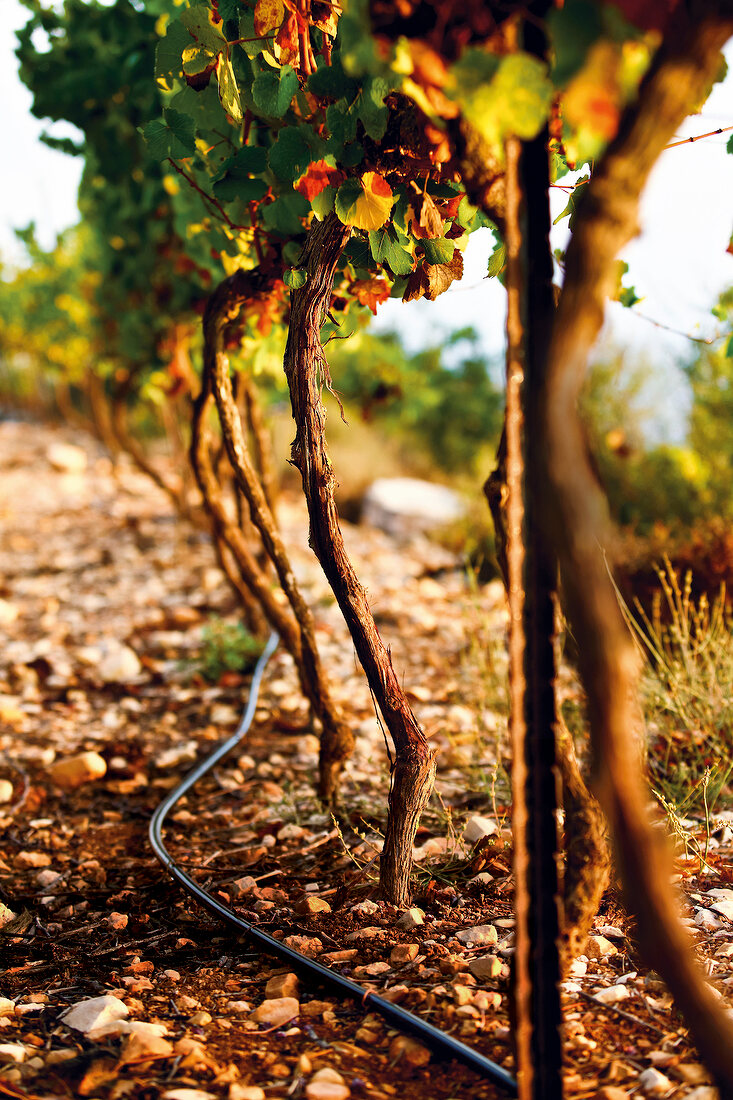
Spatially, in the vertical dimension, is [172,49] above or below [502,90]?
above

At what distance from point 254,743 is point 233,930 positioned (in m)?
1.38

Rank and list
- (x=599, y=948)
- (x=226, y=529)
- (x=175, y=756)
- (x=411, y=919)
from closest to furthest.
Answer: (x=599, y=948)
(x=411, y=919)
(x=175, y=756)
(x=226, y=529)

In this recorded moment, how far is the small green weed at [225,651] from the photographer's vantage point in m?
4.09

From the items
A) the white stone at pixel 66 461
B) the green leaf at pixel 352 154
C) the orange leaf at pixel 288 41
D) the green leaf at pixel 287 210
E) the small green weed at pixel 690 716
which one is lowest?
the small green weed at pixel 690 716

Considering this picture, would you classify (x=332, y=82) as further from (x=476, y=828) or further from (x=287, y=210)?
(x=476, y=828)

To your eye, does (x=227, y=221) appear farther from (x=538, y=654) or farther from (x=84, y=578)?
(x=84, y=578)

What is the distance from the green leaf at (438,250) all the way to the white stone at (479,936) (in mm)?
1558

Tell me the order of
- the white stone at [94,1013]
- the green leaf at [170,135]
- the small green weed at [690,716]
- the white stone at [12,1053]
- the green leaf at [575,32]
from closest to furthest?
the green leaf at [575,32] < the white stone at [12,1053] < the white stone at [94,1013] < the green leaf at [170,135] < the small green weed at [690,716]

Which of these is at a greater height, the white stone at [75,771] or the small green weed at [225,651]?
the small green weed at [225,651]

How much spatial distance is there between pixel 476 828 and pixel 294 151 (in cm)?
187

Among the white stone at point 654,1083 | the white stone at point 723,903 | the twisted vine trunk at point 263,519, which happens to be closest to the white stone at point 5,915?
the twisted vine trunk at point 263,519

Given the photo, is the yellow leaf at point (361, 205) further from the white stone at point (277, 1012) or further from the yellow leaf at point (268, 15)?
the white stone at point (277, 1012)

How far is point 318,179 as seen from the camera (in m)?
1.67

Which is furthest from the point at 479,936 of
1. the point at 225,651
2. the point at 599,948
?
the point at 225,651
